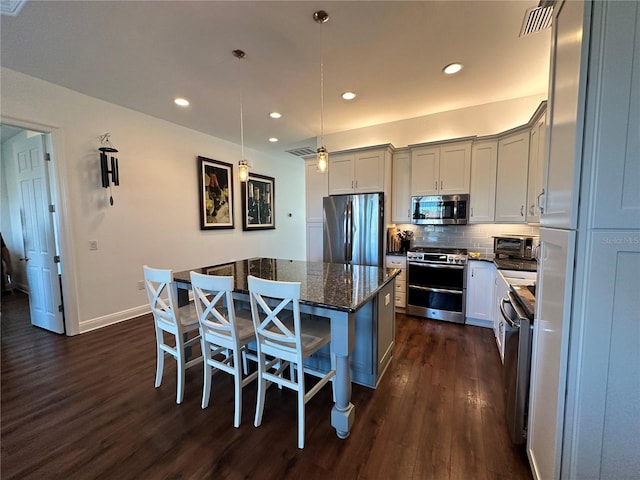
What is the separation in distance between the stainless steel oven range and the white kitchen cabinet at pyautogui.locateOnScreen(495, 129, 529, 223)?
751 millimetres

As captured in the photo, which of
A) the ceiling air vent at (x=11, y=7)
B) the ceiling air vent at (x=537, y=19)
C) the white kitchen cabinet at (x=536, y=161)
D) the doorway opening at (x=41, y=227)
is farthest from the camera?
the doorway opening at (x=41, y=227)

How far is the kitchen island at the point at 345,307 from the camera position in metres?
1.68

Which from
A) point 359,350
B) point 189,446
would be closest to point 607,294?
point 359,350

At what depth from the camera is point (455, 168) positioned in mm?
3697

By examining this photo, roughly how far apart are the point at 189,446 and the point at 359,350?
4.48 ft

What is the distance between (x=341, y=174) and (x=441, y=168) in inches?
58.9

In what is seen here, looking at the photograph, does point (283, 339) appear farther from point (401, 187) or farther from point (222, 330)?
point (401, 187)

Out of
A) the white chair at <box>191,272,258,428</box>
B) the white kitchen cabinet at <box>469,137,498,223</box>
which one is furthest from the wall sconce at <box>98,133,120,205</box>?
the white kitchen cabinet at <box>469,137,498,223</box>

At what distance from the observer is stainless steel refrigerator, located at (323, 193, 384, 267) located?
3.96 m

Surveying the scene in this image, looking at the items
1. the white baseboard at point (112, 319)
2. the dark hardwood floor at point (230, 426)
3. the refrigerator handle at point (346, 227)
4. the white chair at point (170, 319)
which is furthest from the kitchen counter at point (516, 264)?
the white baseboard at point (112, 319)

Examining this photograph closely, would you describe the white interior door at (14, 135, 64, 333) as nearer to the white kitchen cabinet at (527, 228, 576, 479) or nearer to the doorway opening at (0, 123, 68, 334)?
the doorway opening at (0, 123, 68, 334)

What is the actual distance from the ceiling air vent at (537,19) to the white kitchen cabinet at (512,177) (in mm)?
1277

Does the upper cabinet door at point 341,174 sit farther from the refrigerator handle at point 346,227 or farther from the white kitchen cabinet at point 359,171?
the refrigerator handle at point 346,227

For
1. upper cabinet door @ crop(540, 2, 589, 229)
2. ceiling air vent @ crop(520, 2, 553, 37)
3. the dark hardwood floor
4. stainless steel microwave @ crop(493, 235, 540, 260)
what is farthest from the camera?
stainless steel microwave @ crop(493, 235, 540, 260)
